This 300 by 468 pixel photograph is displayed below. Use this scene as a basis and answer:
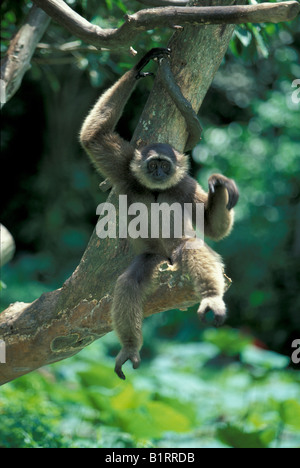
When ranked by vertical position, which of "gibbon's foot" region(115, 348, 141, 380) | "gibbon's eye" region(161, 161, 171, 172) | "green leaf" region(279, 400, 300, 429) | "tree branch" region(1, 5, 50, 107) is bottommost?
"gibbon's foot" region(115, 348, 141, 380)

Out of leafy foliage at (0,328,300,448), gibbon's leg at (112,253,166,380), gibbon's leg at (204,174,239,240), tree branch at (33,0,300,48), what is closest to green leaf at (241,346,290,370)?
leafy foliage at (0,328,300,448)

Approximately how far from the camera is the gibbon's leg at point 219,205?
11.9ft

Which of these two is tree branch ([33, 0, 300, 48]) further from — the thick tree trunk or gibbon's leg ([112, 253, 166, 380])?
gibbon's leg ([112, 253, 166, 380])

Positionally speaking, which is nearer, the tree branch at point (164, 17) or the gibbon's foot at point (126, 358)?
the tree branch at point (164, 17)

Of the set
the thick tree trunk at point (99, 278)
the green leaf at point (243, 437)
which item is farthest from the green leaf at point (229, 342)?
the thick tree trunk at point (99, 278)

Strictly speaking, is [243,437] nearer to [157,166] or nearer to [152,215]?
[152,215]

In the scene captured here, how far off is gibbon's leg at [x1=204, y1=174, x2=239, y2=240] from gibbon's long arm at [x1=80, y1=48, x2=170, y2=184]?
667 millimetres

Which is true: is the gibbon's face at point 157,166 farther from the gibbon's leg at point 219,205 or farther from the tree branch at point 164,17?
the tree branch at point 164,17

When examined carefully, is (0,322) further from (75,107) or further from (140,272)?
(75,107)

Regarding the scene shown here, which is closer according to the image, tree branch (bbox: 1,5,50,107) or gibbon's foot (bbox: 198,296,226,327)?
gibbon's foot (bbox: 198,296,226,327)

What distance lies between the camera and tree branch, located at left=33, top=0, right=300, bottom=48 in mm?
3105

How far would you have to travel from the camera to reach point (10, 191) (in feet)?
39.2

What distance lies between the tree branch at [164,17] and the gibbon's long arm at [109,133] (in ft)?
1.20

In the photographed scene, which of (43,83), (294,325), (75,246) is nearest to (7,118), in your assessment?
(43,83)
